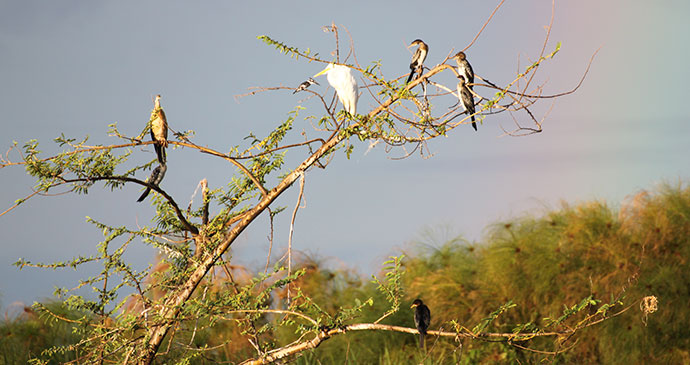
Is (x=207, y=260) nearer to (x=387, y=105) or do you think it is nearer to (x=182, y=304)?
(x=182, y=304)

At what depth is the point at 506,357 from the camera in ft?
25.1

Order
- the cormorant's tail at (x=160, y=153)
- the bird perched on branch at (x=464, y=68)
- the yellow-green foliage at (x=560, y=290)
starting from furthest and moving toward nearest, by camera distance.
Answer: the yellow-green foliage at (x=560, y=290) → the bird perched on branch at (x=464, y=68) → the cormorant's tail at (x=160, y=153)

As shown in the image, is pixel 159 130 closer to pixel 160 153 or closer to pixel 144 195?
pixel 160 153

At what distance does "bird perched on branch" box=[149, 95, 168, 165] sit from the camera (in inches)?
146

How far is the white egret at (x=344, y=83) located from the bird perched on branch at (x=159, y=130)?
37.1 inches

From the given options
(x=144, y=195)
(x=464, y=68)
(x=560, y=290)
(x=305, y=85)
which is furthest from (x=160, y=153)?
(x=560, y=290)

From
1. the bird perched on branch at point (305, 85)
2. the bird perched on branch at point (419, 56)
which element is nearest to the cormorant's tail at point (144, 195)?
the bird perched on branch at point (305, 85)

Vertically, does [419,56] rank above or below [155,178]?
above

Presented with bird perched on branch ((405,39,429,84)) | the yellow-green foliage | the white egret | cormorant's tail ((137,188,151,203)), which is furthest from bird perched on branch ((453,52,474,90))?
the yellow-green foliage

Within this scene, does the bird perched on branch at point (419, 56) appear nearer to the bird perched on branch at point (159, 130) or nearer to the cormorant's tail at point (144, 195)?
the bird perched on branch at point (159, 130)

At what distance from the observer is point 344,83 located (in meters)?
3.73

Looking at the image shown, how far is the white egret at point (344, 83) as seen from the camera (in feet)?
12.2

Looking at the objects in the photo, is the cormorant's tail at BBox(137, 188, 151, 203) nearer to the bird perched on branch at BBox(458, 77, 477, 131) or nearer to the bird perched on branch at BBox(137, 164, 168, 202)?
the bird perched on branch at BBox(137, 164, 168, 202)

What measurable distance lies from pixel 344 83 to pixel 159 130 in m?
1.04
